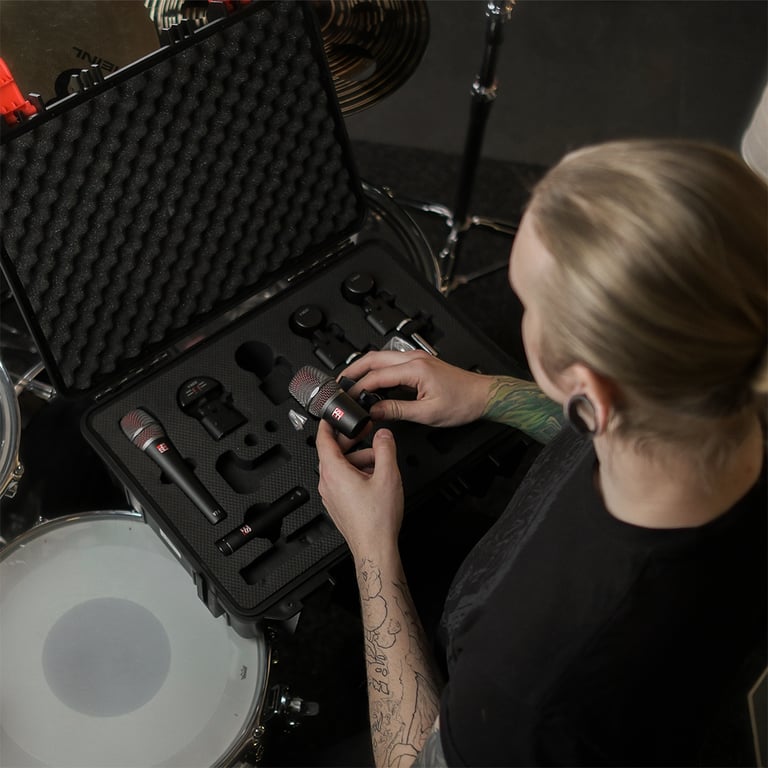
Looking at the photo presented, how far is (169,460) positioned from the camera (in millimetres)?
1113

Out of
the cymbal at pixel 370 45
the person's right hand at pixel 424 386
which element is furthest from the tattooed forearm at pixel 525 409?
the cymbal at pixel 370 45

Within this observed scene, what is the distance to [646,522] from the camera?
2.51 feet

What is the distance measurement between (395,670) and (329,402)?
1.07 ft

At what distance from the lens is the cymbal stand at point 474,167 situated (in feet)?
4.67

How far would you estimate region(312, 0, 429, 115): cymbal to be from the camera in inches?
54.5

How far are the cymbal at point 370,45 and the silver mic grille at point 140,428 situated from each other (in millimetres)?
591

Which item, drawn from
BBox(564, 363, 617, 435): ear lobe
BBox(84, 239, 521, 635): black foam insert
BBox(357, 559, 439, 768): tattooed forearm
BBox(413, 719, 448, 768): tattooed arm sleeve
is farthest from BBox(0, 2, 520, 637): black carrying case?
BBox(564, 363, 617, 435): ear lobe

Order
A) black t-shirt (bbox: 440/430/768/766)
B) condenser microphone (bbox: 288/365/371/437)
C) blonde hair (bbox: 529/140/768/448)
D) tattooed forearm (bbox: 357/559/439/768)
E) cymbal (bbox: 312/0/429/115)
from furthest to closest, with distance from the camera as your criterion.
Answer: cymbal (bbox: 312/0/429/115) → condenser microphone (bbox: 288/365/371/437) → tattooed forearm (bbox: 357/559/439/768) → black t-shirt (bbox: 440/430/768/766) → blonde hair (bbox: 529/140/768/448)

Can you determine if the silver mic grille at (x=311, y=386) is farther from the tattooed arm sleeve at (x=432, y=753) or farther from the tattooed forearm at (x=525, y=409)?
the tattooed arm sleeve at (x=432, y=753)

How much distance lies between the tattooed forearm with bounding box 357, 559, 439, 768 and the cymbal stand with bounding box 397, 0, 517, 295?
26.7 inches

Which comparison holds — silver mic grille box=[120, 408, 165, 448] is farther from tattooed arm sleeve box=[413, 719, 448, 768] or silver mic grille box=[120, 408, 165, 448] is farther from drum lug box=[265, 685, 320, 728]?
tattooed arm sleeve box=[413, 719, 448, 768]

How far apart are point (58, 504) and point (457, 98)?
155cm

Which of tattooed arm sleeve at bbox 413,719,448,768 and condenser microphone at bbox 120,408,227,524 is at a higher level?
condenser microphone at bbox 120,408,227,524

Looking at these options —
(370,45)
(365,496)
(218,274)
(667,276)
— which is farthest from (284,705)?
(370,45)
